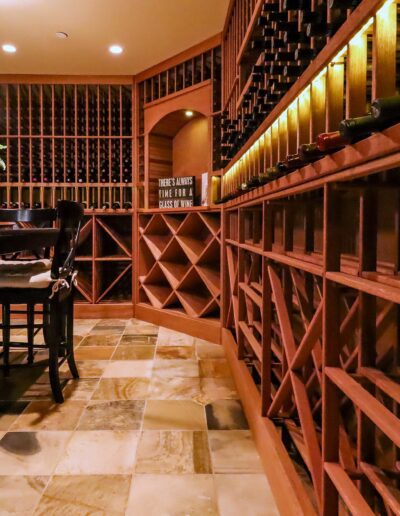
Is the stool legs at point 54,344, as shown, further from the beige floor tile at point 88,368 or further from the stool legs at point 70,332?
the beige floor tile at point 88,368

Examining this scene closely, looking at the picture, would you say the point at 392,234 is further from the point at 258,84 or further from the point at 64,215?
the point at 64,215

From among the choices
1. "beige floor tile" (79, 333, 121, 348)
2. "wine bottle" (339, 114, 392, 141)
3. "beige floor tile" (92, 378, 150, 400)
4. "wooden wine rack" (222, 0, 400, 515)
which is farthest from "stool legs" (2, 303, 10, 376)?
"wine bottle" (339, 114, 392, 141)

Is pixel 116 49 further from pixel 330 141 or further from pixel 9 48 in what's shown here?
pixel 330 141

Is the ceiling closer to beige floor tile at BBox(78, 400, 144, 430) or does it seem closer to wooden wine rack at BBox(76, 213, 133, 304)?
wooden wine rack at BBox(76, 213, 133, 304)

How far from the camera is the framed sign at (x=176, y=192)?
407cm

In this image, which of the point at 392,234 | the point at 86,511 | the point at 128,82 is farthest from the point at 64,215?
the point at 128,82

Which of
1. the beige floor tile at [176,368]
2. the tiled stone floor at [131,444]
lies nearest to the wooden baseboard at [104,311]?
the tiled stone floor at [131,444]

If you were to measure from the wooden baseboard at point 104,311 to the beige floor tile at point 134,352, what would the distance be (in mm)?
1158

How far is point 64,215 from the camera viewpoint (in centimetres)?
223

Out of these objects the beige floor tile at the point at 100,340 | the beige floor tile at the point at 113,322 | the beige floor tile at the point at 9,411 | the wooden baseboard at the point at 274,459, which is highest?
the wooden baseboard at the point at 274,459

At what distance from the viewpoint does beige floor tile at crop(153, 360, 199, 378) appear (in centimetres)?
279

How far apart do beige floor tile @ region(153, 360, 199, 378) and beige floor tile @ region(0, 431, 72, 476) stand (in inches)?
36.4

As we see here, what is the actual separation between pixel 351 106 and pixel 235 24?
255 cm

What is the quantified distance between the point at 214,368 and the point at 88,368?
0.87 metres
